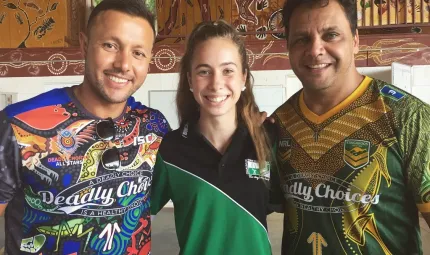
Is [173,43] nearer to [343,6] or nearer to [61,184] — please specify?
[343,6]

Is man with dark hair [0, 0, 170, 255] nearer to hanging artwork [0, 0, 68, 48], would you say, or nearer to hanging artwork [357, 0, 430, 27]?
hanging artwork [0, 0, 68, 48]

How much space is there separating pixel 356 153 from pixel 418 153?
7.4 inches

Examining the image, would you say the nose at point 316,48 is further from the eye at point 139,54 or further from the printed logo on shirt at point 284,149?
the eye at point 139,54

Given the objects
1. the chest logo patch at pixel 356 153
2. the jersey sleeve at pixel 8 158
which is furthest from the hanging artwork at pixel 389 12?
the jersey sleeve at pixel 8 158

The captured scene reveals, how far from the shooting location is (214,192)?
4.84ft

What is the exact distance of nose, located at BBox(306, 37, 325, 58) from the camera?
4.67ft

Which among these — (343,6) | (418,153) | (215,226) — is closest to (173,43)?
(343,6)

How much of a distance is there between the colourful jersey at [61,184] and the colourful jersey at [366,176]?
63 centimetres

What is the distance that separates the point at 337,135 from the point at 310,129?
0.10m

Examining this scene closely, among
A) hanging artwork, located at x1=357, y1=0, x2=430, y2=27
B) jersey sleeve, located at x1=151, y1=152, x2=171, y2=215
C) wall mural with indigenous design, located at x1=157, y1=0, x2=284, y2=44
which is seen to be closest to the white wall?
wall mural with indigenous design, located at x1=157, y1=0, x2=284, y2=44

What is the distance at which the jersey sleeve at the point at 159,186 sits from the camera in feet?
5.20

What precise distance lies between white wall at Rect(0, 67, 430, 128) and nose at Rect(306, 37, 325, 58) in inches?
143

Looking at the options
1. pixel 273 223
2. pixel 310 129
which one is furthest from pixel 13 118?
pixel 273 223

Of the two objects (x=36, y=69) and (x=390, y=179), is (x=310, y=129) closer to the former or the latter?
(x=390, y=179)
